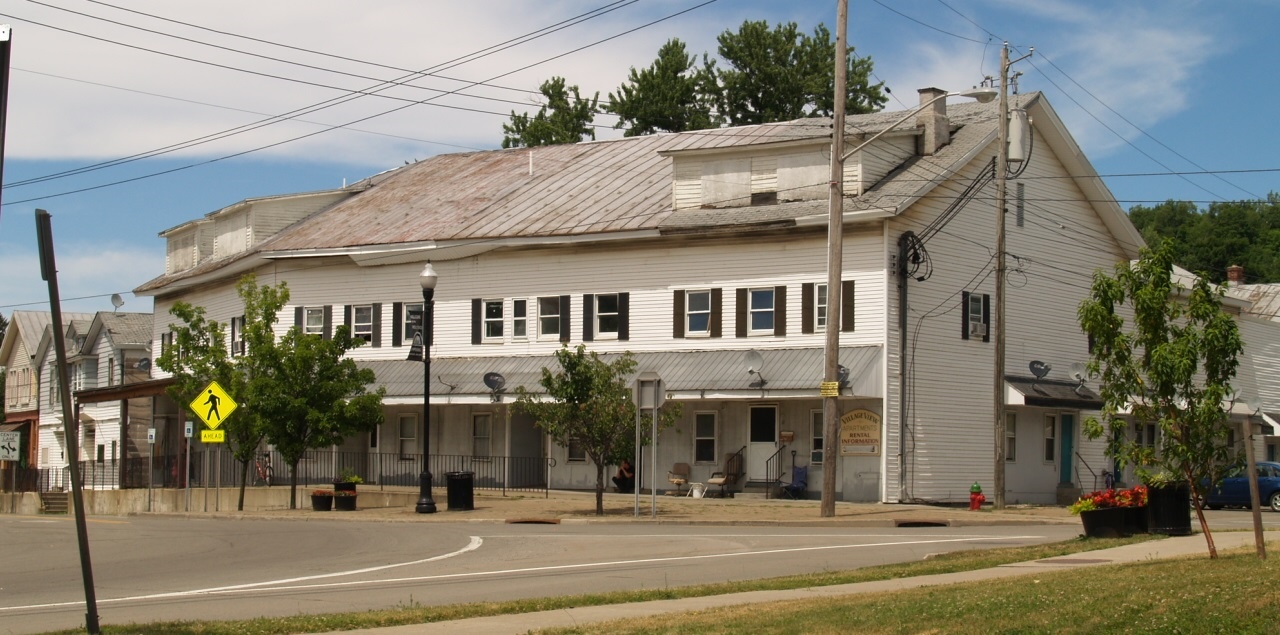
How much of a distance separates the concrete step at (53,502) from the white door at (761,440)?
27262 mm

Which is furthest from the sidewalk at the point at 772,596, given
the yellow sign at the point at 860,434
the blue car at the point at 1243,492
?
the blue car at the point at 1243,492

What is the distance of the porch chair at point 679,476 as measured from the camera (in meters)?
38.2

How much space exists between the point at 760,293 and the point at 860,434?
4553 mm

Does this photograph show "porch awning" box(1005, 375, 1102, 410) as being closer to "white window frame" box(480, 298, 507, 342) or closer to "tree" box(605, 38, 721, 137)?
"white window frame" box(480, 298, 507, 342)

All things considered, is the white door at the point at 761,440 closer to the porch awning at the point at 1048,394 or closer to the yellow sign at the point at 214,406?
the porch awning at the point at 1048,394

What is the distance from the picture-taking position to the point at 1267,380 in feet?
180

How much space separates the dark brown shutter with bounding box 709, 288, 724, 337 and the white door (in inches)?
86.1

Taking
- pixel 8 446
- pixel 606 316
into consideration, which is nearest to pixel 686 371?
pixel 606 316

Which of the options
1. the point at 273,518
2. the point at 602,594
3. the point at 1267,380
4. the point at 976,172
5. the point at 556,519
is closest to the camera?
the point at 602,594

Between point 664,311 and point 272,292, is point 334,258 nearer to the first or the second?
point 272,292

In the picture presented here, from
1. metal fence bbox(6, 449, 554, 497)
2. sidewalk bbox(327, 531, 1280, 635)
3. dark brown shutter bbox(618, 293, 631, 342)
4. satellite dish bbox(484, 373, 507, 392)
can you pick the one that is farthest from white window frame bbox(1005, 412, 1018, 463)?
sidewalk bbox(327, 531, 1280, 635)

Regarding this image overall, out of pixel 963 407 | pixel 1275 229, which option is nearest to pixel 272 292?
pixel 963 407

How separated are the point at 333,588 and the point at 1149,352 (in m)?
9.10

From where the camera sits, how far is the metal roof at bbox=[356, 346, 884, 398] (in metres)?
35.1
